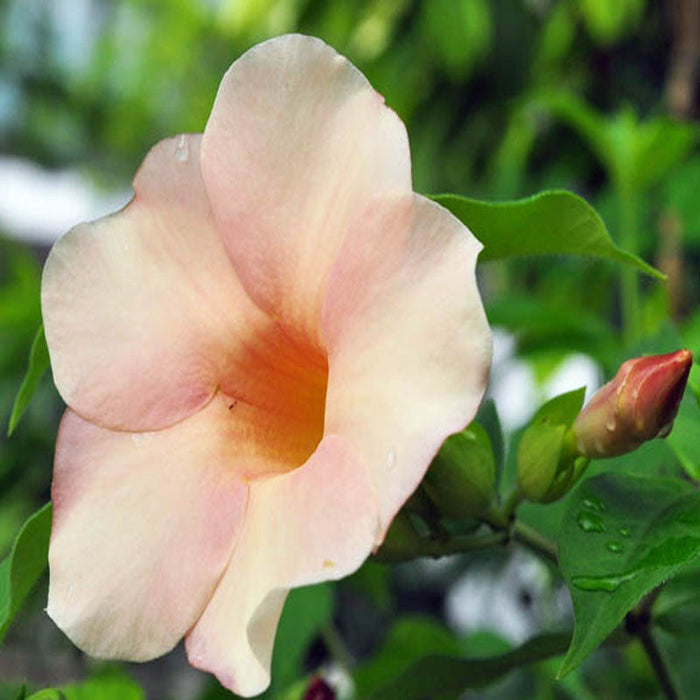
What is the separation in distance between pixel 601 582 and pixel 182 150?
0.21 m

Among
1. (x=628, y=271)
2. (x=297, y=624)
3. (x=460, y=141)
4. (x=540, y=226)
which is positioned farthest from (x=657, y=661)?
(x=460, y=141)

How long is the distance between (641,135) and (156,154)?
832 mm

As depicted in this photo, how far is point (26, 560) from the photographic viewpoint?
39 cm

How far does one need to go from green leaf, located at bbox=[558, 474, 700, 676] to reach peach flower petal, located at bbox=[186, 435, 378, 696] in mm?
80

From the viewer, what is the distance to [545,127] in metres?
2.11

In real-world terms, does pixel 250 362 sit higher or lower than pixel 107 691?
higher

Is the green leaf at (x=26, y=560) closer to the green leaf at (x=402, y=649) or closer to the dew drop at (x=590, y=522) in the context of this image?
the dew drop at (x=590, y=522)

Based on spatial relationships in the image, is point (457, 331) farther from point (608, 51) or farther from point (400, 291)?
point (608, 51)

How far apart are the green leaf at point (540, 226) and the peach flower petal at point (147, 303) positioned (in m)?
0.09

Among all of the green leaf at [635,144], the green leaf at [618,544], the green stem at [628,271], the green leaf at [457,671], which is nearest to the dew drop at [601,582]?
the green leaf at [618,544]

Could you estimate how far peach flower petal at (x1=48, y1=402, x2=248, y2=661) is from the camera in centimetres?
34

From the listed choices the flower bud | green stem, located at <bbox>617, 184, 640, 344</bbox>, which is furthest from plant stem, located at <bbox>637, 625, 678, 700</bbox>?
green stem, located at <bbox>617, 184, 640, 344</bbox>

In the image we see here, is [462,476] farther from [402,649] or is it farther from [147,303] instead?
[402,649]

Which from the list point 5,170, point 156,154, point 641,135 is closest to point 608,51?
point 641,135
